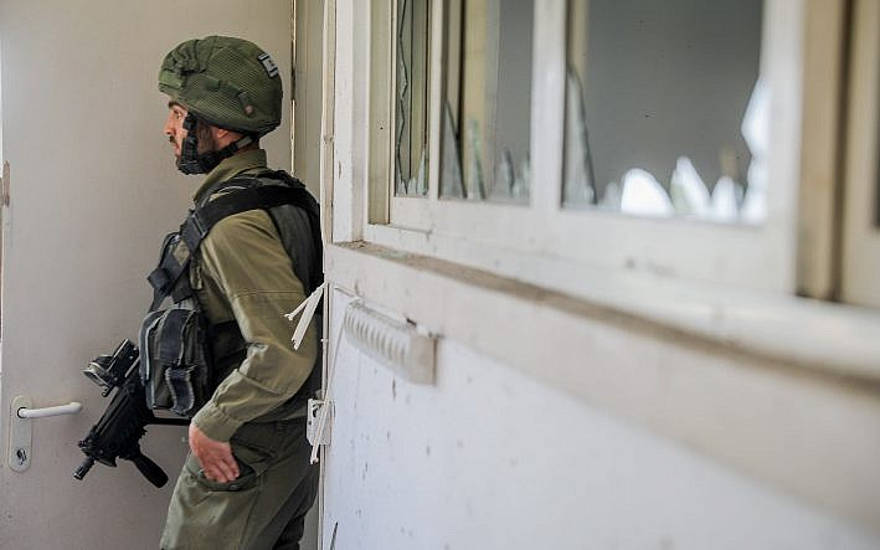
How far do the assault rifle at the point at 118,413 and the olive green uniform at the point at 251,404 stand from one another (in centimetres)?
30

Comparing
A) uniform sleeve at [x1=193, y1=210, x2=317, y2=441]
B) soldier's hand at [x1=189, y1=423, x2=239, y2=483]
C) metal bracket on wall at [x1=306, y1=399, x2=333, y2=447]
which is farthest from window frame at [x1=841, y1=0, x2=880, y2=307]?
soldier's hand at [x1=189, y1=423, x2=239, y2=483]

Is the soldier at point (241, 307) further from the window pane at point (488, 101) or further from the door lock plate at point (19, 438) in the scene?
the window pane at point (488, 101)

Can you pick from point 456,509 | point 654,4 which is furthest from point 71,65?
point 456,509

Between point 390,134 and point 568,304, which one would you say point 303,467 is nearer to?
point 390,134

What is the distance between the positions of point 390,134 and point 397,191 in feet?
0.31

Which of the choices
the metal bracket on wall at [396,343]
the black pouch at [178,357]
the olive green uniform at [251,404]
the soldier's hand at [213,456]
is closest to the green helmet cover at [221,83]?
the olive green uniform at [251,404]

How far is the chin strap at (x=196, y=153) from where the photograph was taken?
1.94 metres

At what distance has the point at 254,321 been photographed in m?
1.63

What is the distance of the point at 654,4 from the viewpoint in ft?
4.01

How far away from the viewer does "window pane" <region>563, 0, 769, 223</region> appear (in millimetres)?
612

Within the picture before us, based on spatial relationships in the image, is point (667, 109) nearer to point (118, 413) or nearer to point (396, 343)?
point (396, 343)

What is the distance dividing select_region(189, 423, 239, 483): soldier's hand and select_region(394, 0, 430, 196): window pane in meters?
0.67

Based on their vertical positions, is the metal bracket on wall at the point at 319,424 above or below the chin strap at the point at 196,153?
below

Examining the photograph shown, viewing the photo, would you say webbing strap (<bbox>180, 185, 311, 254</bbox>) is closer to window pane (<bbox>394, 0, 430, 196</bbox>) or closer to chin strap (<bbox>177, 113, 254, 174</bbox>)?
chin strap (<bbox>177, 113, 254, 174</bbox>)
